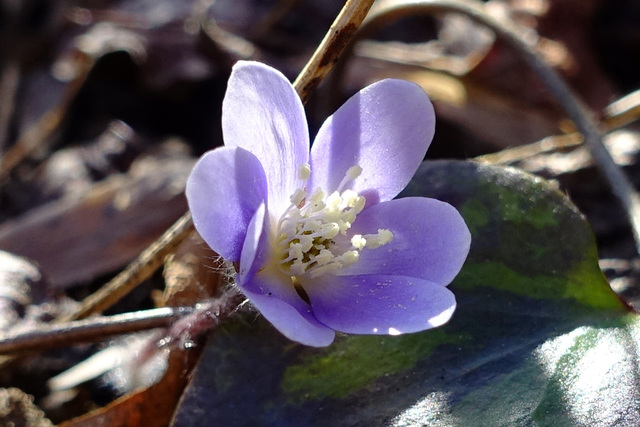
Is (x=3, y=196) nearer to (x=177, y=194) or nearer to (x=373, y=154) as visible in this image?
(x=177, y=194)

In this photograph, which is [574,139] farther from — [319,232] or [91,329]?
[91,329]

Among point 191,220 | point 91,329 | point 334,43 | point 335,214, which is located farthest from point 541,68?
point 91,329

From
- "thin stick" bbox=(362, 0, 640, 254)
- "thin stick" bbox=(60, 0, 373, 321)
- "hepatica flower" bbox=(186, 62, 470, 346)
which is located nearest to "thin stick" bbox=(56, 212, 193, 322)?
"thin stick" bbox=(60, 0, 373, 321)

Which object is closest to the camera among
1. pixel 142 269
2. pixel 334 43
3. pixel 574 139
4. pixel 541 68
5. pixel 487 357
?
pixel 487 357

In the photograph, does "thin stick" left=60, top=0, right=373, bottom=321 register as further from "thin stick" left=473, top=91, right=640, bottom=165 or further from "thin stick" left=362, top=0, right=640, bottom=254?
"thin stick" left=473, top=91, right=640, bottom=165

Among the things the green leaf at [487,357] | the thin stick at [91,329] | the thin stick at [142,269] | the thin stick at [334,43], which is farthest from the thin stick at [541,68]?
the thin stick at [91,329]

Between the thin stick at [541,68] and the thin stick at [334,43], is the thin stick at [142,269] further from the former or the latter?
the thin stick at [541,68]

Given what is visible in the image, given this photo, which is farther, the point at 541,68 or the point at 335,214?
the point at 541,68
